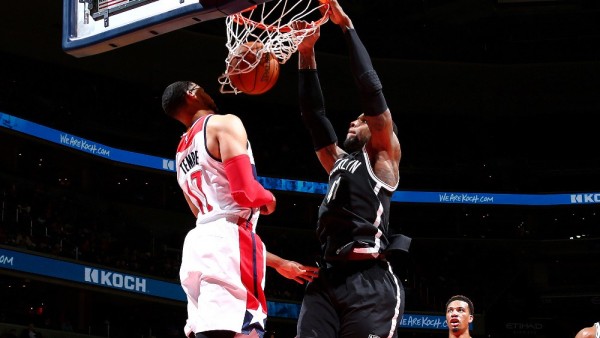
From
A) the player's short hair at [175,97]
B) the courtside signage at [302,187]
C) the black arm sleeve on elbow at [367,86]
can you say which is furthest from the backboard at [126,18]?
the courtside signage at [302,187]

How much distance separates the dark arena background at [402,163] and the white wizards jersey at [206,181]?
14640mm

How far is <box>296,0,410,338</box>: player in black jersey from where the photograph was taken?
13.4ft

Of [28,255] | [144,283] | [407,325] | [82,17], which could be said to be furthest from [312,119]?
[407,325]

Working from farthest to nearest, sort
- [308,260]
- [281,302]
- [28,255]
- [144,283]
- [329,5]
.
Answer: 1. [308,260]
2. [281,302]
3. [144,283]
4. [28,255]
5. [329,5]

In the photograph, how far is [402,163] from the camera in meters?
25.3

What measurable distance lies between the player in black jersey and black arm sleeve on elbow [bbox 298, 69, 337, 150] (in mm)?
268

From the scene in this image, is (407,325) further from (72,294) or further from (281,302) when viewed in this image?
(72,294)

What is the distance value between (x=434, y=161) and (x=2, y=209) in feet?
44.0

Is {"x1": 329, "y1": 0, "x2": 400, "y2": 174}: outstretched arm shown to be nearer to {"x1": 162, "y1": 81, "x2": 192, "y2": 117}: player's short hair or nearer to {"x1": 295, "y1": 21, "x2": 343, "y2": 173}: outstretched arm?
{"x1": 295, "y1": 21, "x2": 343, "y2": 173}: outstretched arm

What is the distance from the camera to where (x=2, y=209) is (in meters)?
17.3


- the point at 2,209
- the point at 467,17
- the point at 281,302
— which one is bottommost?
the point at 281,302

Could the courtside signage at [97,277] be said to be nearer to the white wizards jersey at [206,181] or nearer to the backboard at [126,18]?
the backboard at [126,18]

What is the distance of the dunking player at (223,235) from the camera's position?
350 cm

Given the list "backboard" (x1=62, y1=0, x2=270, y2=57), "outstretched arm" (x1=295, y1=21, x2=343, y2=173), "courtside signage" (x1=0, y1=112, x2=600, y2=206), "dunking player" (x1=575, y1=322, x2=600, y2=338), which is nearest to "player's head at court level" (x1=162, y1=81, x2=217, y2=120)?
"backboard" (x1=62, y1=0, x2=270, y2=57)
